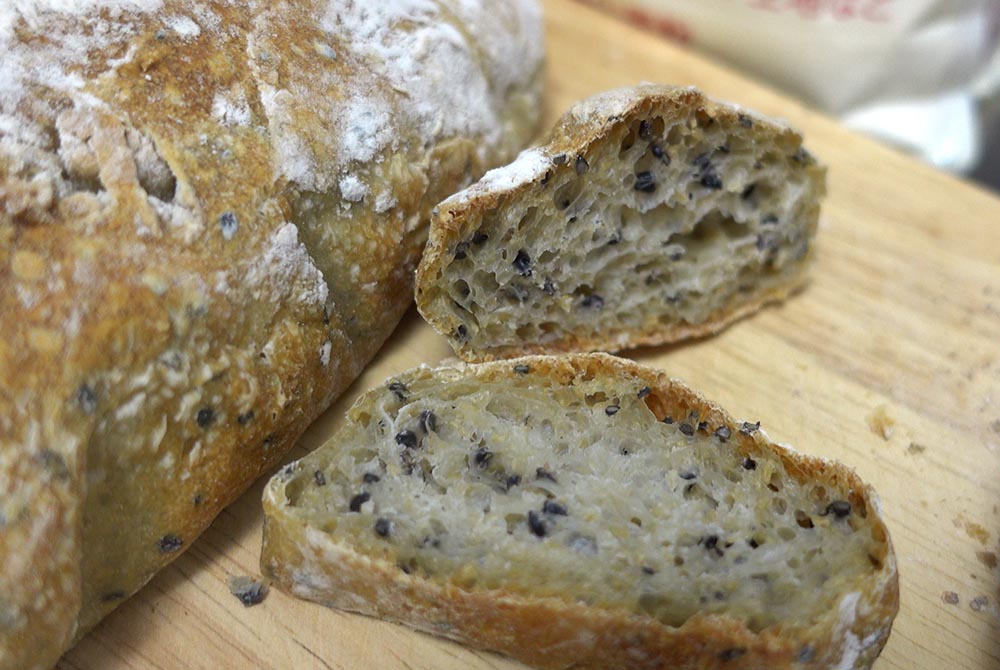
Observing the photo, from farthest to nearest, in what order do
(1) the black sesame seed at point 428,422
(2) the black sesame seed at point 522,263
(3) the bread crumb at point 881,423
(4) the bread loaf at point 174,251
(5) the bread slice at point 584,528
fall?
(3) the bread crumb at point 881,423 → (2) the black sesame seed at point 522,263 → (1) the black sesame seed at point 428,422 → (5) the bread slice at point 584,528 → (4) the bread loaf at point 174,251

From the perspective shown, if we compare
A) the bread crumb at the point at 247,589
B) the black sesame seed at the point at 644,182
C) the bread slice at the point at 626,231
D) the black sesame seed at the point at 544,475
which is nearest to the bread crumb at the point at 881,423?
the bread slice at the point at 626,231

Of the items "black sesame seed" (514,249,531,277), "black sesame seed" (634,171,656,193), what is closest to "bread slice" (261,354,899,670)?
"black sesame seed" (514,249,531,277)

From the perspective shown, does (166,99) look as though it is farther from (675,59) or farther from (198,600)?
(675,59)

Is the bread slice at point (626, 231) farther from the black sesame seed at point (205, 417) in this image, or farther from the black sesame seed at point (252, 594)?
the black sesame seed at point (252, 594)

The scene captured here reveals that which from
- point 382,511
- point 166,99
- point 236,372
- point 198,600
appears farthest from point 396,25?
point 198,600

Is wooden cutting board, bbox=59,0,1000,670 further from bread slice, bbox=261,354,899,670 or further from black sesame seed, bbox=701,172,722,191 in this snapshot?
black sesame seed, bbox=701,172,722,191

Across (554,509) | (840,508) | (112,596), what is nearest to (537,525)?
(554,509)
